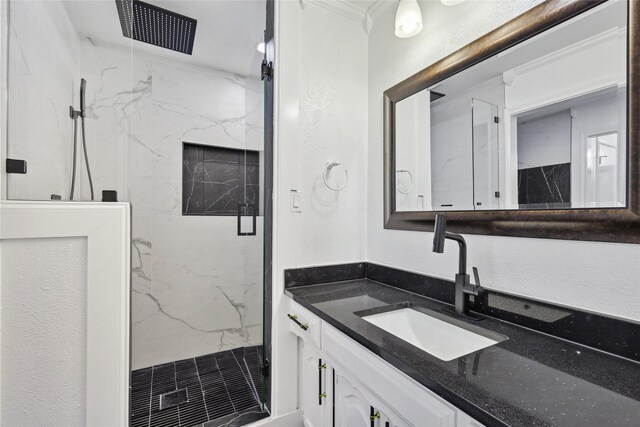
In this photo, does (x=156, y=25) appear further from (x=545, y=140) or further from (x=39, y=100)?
(x=545, y=140)

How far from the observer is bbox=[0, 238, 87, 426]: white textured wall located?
Answer: 3.38ft

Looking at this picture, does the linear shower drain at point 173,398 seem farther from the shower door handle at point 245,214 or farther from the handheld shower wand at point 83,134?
the handheld shower wand at point 83,134

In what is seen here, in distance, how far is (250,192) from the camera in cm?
228

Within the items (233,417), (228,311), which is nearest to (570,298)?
(233,417)

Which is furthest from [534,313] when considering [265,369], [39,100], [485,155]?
[39,100]

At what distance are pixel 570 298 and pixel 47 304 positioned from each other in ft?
6.02

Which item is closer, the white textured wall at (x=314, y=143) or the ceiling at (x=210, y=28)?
the ceiling at (x=210, y=28)

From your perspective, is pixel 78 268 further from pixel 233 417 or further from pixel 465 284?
pixel 465 284

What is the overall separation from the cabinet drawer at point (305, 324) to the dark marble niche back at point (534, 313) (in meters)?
0.16

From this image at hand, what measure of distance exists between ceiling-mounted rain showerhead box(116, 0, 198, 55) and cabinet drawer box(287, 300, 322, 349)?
1.73 m

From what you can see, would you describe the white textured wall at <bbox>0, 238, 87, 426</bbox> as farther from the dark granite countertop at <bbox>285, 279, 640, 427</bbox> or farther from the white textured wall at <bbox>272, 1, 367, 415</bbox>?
the dark granite countertop at <bbox>285, 279, 640, 427</bbox>

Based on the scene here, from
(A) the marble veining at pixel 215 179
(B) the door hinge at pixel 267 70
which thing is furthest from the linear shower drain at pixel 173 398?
(B) the door hinge at pixel 267 70

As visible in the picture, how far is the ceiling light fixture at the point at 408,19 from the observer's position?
4.54ft

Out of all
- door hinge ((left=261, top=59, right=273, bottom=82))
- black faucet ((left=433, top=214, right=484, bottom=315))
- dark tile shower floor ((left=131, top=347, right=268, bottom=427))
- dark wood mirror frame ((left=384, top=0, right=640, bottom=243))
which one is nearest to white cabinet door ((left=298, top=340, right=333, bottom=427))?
dark tile shower floor ((left=131, top=347, right=268, bottom=427))
